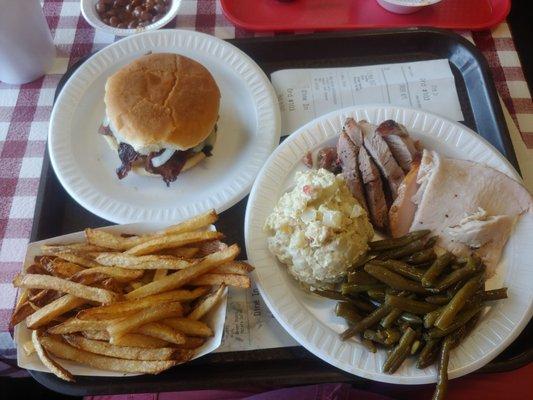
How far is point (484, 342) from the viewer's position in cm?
160

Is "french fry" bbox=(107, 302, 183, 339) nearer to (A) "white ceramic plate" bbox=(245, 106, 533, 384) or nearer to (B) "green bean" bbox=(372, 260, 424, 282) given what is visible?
(A) "white ceramic plate" bbox=(245, 106, 533, 384)

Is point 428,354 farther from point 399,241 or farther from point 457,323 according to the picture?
point 399,241

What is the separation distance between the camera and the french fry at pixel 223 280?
158 centimetres

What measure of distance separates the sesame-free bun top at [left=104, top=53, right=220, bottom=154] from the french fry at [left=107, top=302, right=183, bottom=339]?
666 mm

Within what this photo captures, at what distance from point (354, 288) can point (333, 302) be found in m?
0.13

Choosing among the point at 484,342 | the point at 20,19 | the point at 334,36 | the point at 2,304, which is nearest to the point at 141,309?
the point at 2,304

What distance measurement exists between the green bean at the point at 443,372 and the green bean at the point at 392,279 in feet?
0.60

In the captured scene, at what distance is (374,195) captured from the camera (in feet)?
6.11

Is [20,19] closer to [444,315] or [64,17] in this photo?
[64,17]

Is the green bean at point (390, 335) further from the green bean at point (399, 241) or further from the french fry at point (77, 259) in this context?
the french fry at point (77, 259)

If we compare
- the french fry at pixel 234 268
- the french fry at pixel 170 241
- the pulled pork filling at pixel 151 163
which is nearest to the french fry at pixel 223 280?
the french fry at pixel 234 268

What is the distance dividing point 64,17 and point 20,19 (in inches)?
21.2

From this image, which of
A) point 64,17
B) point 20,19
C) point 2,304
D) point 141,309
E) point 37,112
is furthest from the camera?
point 64,17

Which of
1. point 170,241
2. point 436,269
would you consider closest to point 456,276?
point 436,269
